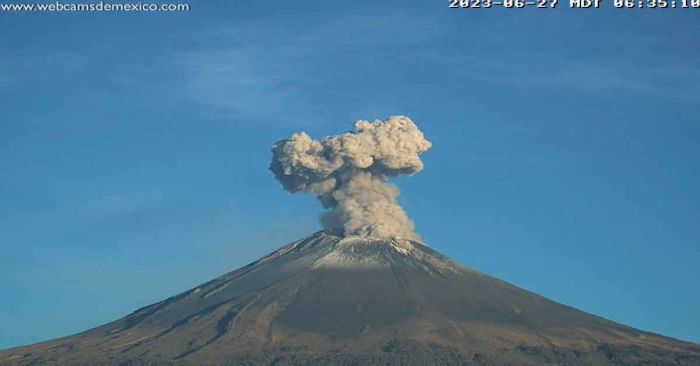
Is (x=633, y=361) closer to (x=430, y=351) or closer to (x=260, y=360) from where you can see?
(x=430, y=351)

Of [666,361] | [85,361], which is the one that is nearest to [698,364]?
[666,361]

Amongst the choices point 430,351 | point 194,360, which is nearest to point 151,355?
point 194,360

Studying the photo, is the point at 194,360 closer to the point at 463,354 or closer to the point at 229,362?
the point at 229,362

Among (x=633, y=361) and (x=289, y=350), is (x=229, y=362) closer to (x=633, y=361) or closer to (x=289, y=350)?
(x=289, y=350)

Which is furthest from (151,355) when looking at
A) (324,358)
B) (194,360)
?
(324,358)

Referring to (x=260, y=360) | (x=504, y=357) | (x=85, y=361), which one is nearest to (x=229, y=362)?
(x=260, y=360)
